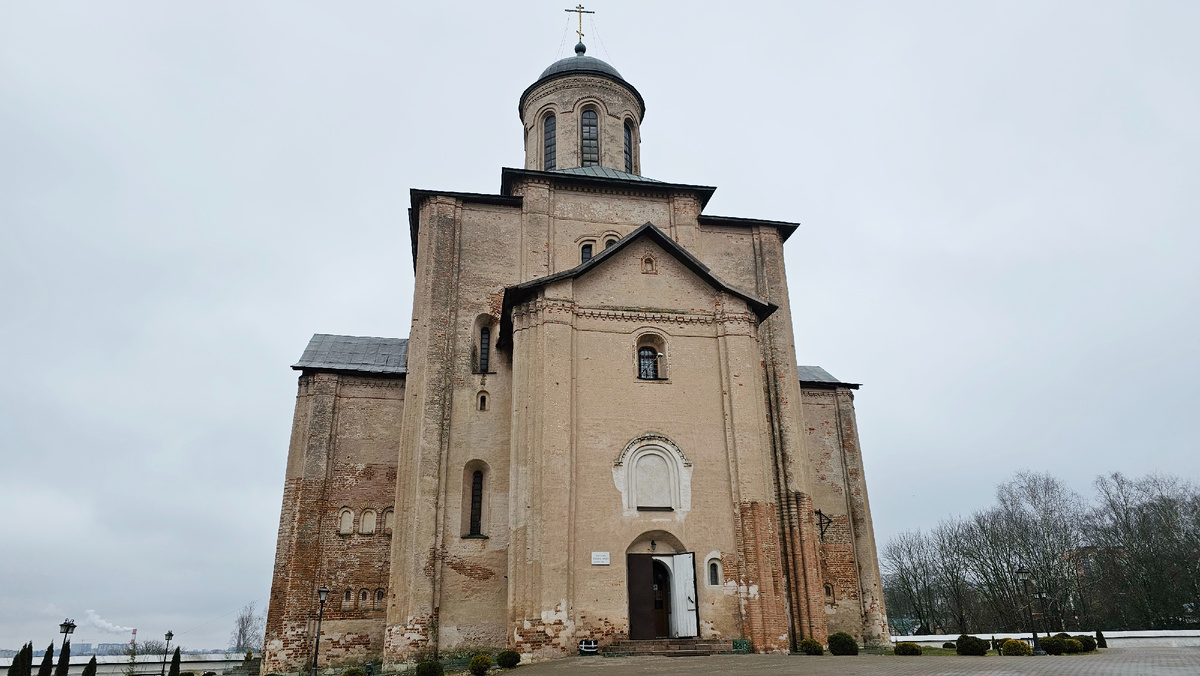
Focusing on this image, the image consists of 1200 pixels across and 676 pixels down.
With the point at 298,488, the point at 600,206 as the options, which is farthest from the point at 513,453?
the point at 600,206

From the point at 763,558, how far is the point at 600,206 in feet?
40.5

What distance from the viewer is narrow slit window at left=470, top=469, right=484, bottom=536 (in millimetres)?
20047

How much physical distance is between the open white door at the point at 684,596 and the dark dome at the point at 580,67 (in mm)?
19697

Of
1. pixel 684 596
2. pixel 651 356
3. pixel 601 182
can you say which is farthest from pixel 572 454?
pixel 601 182

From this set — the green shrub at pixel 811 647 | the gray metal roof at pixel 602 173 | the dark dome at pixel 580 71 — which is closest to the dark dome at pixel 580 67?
the dark dome at pixel 580 71

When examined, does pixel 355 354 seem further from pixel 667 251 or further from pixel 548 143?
pixel 667 251

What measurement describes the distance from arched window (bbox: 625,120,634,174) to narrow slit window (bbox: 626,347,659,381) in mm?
10814

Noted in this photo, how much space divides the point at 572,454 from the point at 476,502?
4182 millimetres

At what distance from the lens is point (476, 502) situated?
801 inches

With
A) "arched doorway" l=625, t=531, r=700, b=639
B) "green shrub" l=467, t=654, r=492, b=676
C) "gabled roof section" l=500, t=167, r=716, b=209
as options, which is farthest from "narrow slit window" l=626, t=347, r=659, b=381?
"green shrub" l=467, t=654, r=492, b=676

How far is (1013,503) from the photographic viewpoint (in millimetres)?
40625

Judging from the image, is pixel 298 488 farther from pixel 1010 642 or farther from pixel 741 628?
pixel 1010 642

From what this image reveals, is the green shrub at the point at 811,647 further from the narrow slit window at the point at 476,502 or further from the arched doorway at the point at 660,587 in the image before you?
the narrow slit window at the point at 476,502

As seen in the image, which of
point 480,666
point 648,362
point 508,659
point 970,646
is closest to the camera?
point 480,666
